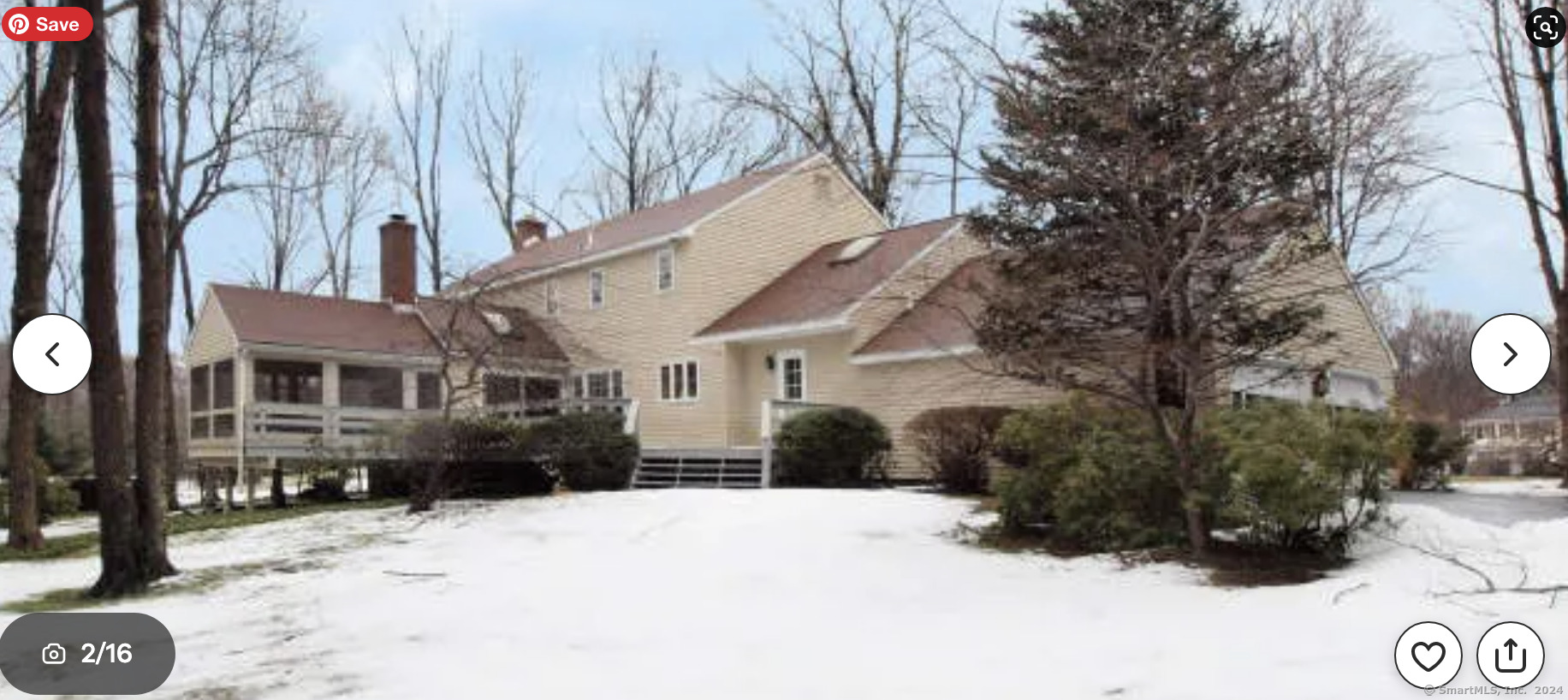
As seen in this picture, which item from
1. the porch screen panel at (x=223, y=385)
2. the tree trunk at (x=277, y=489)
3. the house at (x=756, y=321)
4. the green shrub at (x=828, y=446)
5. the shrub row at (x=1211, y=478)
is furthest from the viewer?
the porch screen panel at (x=223, y=385)

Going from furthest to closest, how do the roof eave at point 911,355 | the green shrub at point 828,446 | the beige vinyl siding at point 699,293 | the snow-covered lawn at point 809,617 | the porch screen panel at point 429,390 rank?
1. the porch screen panel at point 429,390
2. the beige vinyl siding at point 699,293
3. the green shrub at point 828,446
4. the roof eave at point 911,355
5. the snow-covered lawn at point 809,617

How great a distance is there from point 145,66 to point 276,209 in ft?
93.4

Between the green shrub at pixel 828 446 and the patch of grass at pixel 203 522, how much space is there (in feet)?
19.5

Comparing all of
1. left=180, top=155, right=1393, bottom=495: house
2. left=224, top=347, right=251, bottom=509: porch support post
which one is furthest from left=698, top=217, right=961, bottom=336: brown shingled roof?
left=224, top=347, right=251, bottom=509: porch support post

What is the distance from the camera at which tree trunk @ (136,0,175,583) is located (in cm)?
1202

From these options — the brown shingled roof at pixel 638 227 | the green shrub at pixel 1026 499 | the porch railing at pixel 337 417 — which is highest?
the brown shingled roof at pixel 638 227

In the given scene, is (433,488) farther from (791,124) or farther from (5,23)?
(791,124)

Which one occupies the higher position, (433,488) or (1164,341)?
(1164,341)

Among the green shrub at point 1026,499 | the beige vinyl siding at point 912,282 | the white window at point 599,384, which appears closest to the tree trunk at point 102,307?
the green shrub at point 1026,499

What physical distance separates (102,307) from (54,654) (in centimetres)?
398

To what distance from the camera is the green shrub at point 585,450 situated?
19.6 metres

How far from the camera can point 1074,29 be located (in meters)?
17.3

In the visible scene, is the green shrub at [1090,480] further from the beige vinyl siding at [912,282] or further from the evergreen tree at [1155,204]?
the beige vinyl siding at [912,282]

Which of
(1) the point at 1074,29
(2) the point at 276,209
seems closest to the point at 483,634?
(1) the point at 1074,29
